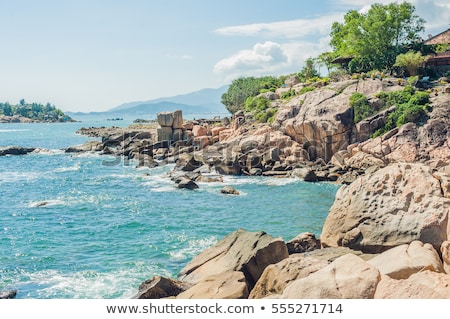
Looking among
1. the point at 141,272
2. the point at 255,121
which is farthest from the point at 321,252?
the point at 255,121

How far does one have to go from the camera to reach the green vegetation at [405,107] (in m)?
51.7

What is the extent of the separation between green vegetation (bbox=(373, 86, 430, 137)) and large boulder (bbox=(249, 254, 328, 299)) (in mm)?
40204

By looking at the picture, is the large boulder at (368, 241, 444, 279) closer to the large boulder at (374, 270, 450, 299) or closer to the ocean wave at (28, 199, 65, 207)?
the large boulder at (374, 270, 450, 299)

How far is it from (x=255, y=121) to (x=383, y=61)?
24991mm

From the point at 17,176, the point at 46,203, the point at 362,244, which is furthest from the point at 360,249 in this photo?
the point at 17,176

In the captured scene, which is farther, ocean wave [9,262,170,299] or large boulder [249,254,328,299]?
ocean wave [9,262,170,299]

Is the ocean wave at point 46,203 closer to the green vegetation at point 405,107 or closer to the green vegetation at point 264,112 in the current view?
the green vegetation at point 264,112

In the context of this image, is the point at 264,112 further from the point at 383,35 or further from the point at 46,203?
the point at 46,203

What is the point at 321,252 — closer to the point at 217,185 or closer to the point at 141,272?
the point at 141,272

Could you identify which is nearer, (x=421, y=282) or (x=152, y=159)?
(x=421, y=282)

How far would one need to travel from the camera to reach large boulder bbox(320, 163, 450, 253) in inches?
704

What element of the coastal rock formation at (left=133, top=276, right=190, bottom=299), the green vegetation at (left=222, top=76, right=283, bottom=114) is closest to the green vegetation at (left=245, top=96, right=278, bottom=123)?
the green vegetation at (left=222, top=76, right=283, bottom=114)

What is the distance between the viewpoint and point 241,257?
62.3 ft

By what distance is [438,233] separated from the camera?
1753 cm
